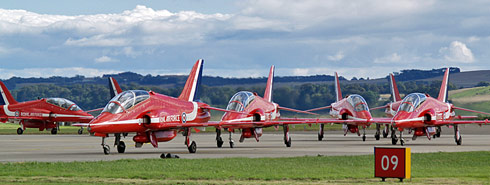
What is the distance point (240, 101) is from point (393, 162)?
2373 centimetres

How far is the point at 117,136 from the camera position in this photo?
109ft

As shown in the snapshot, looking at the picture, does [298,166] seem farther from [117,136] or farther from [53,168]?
[117,136]

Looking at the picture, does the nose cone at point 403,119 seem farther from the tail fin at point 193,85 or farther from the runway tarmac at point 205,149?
the tail fin at point 193,85

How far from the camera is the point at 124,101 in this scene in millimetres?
32125

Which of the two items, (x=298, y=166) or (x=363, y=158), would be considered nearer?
(x=298, y=166)

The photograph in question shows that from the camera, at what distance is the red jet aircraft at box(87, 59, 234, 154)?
31.0 meters

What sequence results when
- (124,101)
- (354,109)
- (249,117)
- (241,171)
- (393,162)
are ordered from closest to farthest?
(393,162) < (241,171) < (124,101) < (249,117) < (354,109)

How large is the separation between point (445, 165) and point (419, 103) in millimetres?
19022

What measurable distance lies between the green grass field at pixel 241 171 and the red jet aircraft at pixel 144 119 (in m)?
5.27

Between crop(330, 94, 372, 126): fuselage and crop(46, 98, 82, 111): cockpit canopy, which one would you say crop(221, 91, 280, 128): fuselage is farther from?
crop(46, 98, 82, 111): cockpit canopy

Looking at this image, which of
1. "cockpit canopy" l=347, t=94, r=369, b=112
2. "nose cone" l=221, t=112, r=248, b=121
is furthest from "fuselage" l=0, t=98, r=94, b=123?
"nose cone" l=221, t=112, r=248, b=121

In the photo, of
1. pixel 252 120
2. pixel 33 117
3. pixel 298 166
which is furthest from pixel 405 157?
pixel 33 117

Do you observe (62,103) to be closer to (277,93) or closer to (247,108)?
(277,93)

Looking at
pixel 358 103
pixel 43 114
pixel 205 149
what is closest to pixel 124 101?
pixel 205 149
